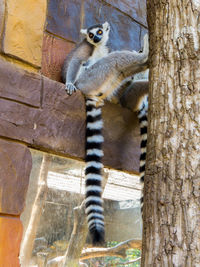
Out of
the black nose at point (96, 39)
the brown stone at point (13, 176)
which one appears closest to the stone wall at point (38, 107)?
the brown stone at point (13, 176)

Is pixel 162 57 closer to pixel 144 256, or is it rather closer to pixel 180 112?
pixel 180 112

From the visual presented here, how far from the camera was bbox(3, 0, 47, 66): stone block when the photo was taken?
3.21m

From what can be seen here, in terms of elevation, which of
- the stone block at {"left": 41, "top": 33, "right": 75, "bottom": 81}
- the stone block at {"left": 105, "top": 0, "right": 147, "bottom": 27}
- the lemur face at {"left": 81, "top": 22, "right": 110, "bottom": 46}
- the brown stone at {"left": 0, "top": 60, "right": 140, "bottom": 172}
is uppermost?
the stone block at {"left": 105, "top": 0, "right": 147, "bottom": 27}

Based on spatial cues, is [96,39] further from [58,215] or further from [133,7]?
[58,215]

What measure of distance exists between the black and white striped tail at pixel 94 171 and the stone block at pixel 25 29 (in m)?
0.74

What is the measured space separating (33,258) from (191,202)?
4.03m

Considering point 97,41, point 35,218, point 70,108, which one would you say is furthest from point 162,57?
point 35,218

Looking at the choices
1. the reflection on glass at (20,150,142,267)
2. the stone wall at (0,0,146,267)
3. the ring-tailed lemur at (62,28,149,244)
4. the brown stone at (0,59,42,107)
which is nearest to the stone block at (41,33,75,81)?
the stone wall at (0,0,146,267)

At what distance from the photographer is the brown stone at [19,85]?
303 cm

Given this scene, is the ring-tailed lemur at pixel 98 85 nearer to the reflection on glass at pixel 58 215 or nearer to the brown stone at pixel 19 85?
the brown stone at pixel 19 85

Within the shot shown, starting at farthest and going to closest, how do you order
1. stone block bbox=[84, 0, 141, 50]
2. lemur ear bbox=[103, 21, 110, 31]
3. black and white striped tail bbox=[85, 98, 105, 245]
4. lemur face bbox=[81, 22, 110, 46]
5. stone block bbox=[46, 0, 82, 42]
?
stone block bbox=[84, 0, 141, 50] → lemur ear bbox=[103, 21, 110, 31] → lemur face bbox=[81, 22, 110, 46] → stone block bbox=[46, 0, 82, 42] → black and white striped tail bbox=[85, 98, 105, 245]

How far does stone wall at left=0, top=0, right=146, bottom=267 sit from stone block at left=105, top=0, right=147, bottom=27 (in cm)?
30

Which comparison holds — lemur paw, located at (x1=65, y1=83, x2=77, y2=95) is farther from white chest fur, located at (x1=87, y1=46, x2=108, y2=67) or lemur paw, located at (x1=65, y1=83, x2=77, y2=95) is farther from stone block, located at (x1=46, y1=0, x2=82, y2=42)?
stone block, located at (x1=46, y1=0, x2=82, y2=42)

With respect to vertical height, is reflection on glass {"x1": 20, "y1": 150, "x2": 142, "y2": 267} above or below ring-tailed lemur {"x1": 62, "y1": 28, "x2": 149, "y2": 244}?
below
